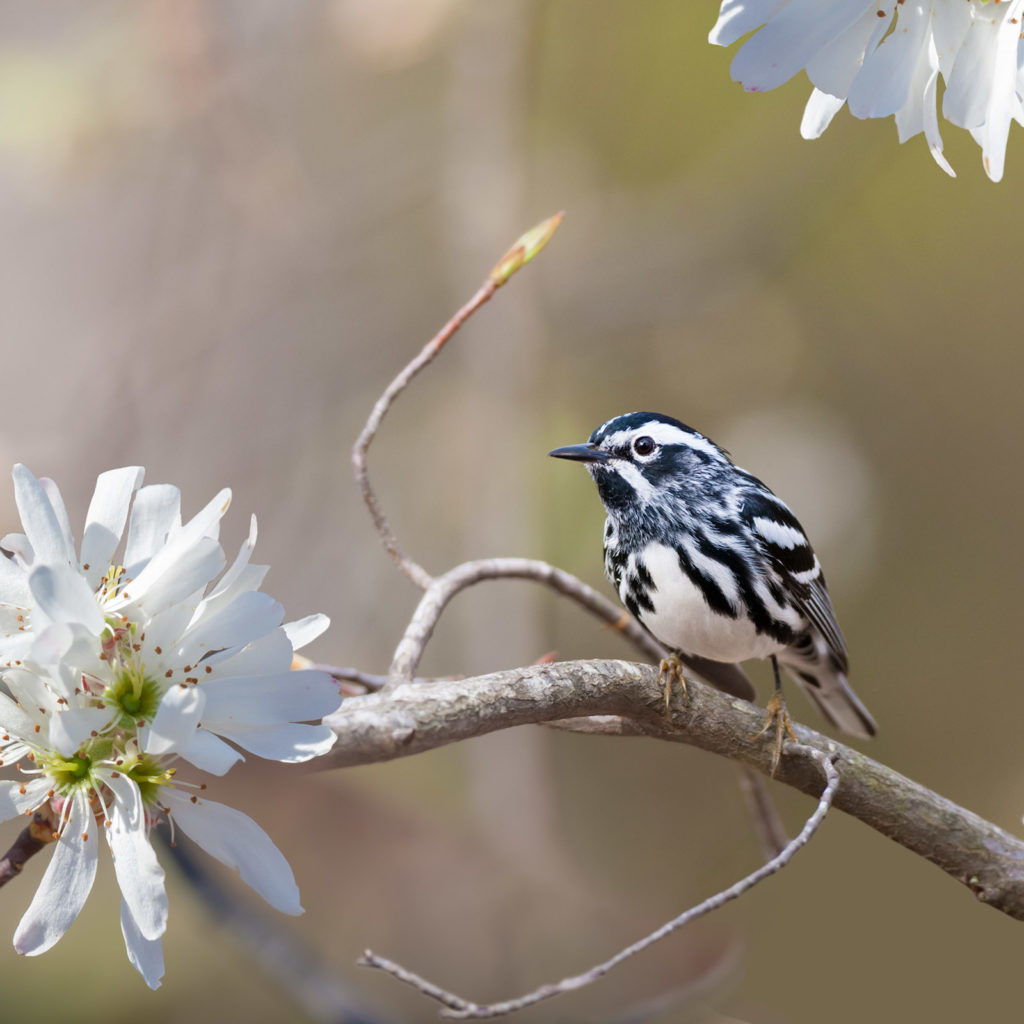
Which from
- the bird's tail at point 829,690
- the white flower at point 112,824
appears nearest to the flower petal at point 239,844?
the white flower at point 112,824

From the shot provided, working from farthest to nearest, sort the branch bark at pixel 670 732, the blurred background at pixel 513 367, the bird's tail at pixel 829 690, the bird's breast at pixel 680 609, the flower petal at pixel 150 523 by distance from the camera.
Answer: the blurred background at pixel 513 367 → the bird's tail at pixel 829 690 → the bird's breast at pixel 680 609 → the branch bark at pixel 670 732 → the flower petal at pixel 150 523

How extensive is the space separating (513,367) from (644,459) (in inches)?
55.7

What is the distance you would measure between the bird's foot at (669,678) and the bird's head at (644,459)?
0.73 feet

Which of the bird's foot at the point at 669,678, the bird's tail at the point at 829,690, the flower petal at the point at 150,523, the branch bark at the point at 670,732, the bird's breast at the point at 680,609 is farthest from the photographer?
the bird's tail at the point at 829,690

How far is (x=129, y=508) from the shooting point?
659mm

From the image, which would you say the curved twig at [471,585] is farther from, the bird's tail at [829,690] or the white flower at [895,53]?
the white flower at [895,53]

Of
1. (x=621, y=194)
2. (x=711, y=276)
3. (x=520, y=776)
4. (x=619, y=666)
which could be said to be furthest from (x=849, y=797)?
(x=621, y=194)

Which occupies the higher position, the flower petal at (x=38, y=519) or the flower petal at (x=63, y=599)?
the flower petal at (x=38, y=519)

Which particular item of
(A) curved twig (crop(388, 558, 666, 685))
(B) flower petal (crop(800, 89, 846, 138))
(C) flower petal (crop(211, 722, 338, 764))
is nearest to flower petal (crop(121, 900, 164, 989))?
(C) flower petal (crop(211, 722, 338, 764))

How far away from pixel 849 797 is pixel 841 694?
0.62 m

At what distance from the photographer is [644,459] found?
1.19 metres

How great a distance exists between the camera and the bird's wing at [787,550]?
1.19m

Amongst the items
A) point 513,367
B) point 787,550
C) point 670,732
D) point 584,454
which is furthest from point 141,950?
point 513,367

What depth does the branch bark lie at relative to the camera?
0.75 m
